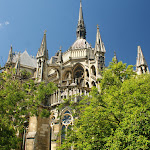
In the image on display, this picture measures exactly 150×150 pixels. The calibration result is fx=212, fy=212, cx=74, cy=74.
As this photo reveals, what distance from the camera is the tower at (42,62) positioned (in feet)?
64.6

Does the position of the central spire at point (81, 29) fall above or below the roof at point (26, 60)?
above

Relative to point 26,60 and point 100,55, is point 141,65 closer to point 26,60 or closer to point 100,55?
point 100,55

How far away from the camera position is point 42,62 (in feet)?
66.8

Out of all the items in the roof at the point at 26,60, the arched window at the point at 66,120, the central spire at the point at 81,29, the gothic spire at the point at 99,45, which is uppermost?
the central spire at the point at 81,29

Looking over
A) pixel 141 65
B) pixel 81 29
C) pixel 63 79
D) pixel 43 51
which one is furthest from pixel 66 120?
pixel 81 29

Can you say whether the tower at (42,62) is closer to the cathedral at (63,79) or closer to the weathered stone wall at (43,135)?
the cathedral at (63,79)

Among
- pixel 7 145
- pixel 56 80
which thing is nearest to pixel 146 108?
pixel 7 145

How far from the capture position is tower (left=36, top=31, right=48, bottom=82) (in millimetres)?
19691

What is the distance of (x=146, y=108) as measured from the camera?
30.5 ft

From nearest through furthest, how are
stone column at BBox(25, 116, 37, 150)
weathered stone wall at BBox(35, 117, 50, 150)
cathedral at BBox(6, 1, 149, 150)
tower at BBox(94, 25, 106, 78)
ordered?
1. stone column at BBox(25, 116, 37, 150)
2. weathered stone wall at BBox(35, 117, 50, 150)
3. cathedral at BBox(6, 1, 149, 150)
4. tower at BBox(94, 25, 106, 78)

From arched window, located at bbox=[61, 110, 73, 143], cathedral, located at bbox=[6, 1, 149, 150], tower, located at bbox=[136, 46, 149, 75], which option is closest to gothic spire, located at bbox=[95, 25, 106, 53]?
cathedral, located at bbox=[6, 1, 149, 150]

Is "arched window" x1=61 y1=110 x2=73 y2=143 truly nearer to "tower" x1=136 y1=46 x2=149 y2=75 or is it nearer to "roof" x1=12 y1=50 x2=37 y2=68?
"tower" x1=136 y1=46 x2=149 y2=75

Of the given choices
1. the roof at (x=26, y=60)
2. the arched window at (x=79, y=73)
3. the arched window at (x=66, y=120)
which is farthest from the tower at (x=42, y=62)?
the roof at (x=26, y=60)

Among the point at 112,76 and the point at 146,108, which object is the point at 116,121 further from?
the point at 112,76
